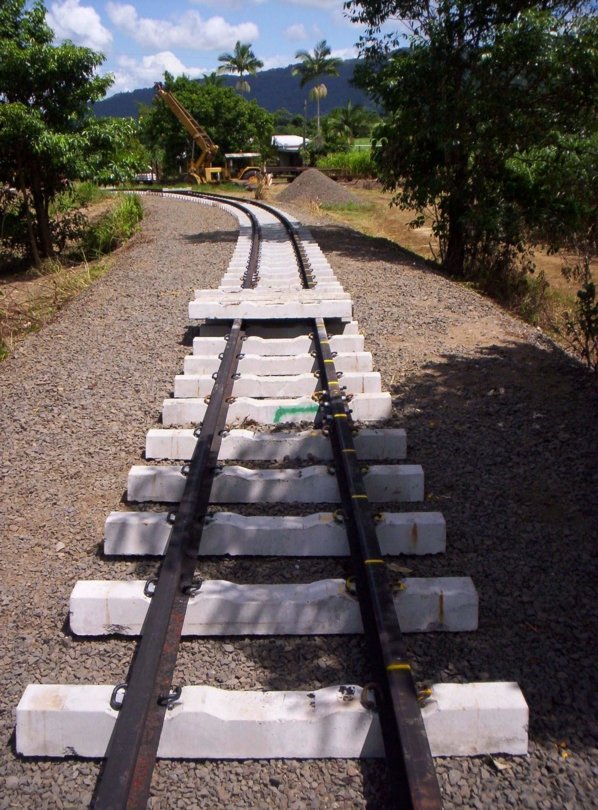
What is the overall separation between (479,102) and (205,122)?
43.1 meters

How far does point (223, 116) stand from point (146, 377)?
49.8 m

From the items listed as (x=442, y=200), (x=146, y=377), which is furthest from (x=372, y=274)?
(x=146, y=377)

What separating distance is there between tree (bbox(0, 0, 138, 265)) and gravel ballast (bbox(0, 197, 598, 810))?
6.67 m

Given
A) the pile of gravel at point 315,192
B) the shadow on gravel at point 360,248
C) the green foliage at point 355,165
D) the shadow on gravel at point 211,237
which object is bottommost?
the shadow on gravel at point 360,248

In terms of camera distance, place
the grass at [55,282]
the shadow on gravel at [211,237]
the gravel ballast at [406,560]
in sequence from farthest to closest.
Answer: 1. the shadow on gravel at [211,237]
2. the grass at [55,282]
3. the gravel ballast at [406,560]

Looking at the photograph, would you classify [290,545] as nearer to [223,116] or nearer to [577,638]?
[577,638]

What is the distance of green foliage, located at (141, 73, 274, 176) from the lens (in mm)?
49281

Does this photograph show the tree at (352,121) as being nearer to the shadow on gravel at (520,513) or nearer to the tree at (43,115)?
the tree at (43,115)

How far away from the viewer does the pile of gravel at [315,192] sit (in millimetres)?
27391

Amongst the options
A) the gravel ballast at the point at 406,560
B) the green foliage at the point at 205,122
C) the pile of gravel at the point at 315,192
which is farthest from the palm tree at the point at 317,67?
the gravel ballast at the point at 406,560

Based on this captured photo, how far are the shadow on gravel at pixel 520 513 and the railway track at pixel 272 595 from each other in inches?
6.8

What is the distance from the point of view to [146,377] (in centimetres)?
597

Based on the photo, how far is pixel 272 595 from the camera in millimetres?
3037

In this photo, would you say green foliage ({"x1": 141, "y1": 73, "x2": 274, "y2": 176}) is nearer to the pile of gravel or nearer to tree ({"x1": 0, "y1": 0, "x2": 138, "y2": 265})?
the pile of gravel
